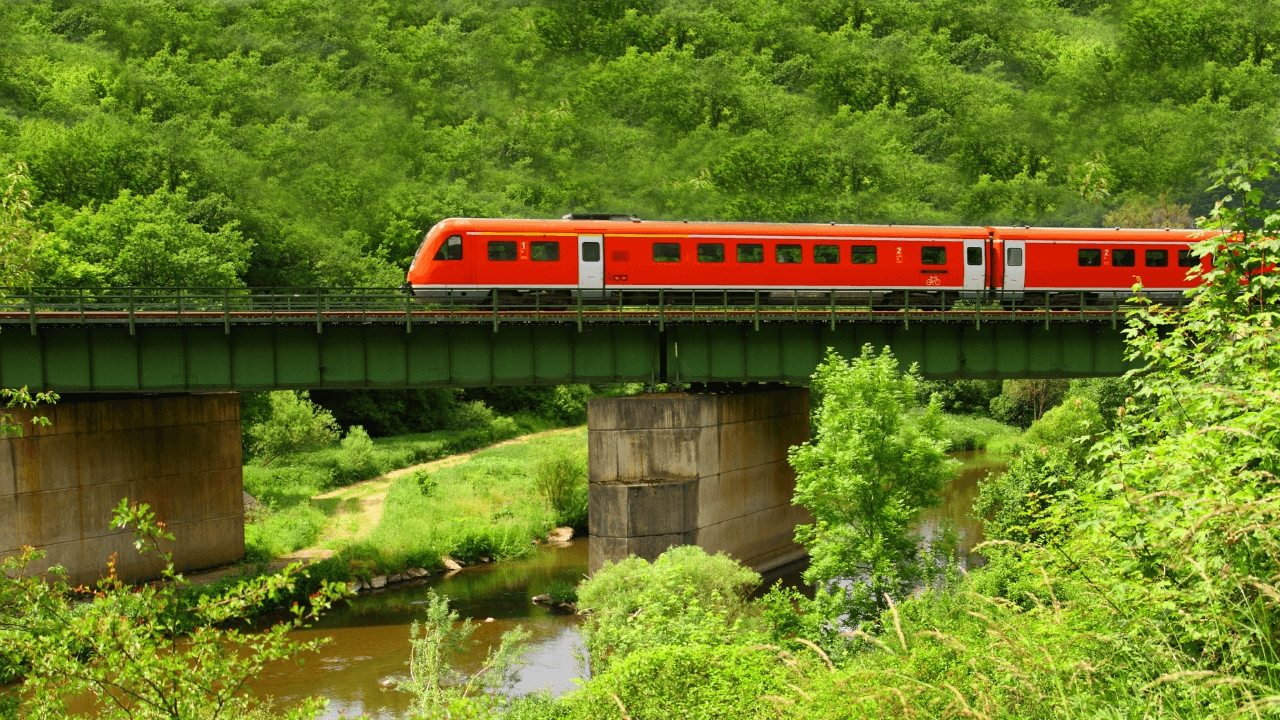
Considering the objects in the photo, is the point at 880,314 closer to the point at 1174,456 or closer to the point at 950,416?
the point at 1174,456

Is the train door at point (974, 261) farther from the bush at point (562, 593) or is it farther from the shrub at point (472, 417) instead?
the shrub at point (472, 417)

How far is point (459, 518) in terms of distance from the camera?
118 ft

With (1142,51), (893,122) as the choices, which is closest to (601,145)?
(893,122)

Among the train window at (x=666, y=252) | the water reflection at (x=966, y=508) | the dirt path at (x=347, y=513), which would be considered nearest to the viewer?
the train window at (x=666, y=252)

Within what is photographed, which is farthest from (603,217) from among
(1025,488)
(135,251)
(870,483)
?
(135,251)

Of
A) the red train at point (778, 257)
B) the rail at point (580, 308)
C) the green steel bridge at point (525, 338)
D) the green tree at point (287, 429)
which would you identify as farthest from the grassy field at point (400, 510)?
the red train at point (778, 257)

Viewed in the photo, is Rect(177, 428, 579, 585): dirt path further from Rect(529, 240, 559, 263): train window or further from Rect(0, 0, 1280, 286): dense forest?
Rect(0, 0, 1280, 286): dense forest

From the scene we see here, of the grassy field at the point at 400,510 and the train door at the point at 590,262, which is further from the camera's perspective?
the grassy field at the point at 400,510

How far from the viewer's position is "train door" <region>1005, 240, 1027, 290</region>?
30984 mm

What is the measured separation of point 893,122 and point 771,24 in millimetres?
25503

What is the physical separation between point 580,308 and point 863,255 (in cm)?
991

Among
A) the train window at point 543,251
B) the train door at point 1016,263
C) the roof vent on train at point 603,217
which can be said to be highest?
the roof vent on train at point 603,217

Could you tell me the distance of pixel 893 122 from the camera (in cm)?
10469

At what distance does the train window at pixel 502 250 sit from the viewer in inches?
1120
